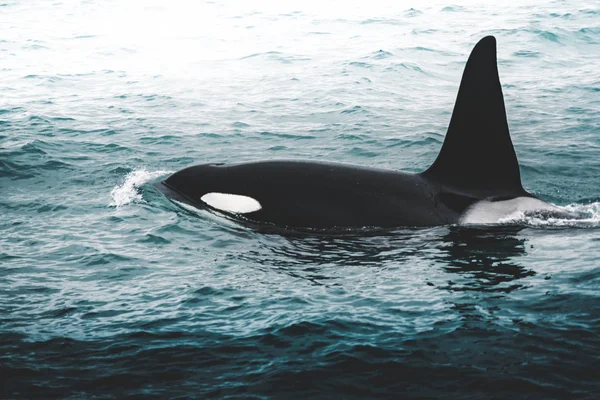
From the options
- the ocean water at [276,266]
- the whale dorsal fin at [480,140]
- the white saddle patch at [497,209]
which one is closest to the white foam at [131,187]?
the ocean water at [276,266]

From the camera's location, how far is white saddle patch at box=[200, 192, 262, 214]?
957 centimetres

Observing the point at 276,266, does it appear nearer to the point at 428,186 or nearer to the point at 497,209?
the point at 428,186

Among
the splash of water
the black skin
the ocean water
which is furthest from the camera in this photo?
the splash of water

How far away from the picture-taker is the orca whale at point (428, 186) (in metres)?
9.11

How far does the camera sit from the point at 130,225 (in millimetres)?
10156

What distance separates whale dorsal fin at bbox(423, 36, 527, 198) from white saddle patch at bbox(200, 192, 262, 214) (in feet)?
7.31

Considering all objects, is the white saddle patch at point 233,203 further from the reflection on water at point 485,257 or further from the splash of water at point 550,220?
the splash of water at point 550,220

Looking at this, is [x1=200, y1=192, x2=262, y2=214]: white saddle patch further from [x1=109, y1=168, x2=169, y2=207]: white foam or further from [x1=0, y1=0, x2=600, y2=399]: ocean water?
[x1=109, y1=168, x2=169, y2=207]: white foam

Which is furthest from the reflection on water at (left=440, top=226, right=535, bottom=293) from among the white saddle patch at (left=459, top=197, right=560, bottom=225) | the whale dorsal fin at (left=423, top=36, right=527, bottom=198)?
A: the whale dorsal fin at (left=423, top=36, right=527, bottom=198)

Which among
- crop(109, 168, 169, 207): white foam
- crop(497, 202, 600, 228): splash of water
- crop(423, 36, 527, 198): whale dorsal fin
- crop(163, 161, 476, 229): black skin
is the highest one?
crop(423, 36, 527, 198): whale dorsal fin

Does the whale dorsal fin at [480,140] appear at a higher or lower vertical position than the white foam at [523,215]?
higher

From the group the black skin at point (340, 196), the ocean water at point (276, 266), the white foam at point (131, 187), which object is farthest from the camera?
the white foam at point (131, 187)

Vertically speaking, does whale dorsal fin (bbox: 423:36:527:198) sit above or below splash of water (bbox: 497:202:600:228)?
above

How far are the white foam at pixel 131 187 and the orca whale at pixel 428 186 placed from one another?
2.19 meters
